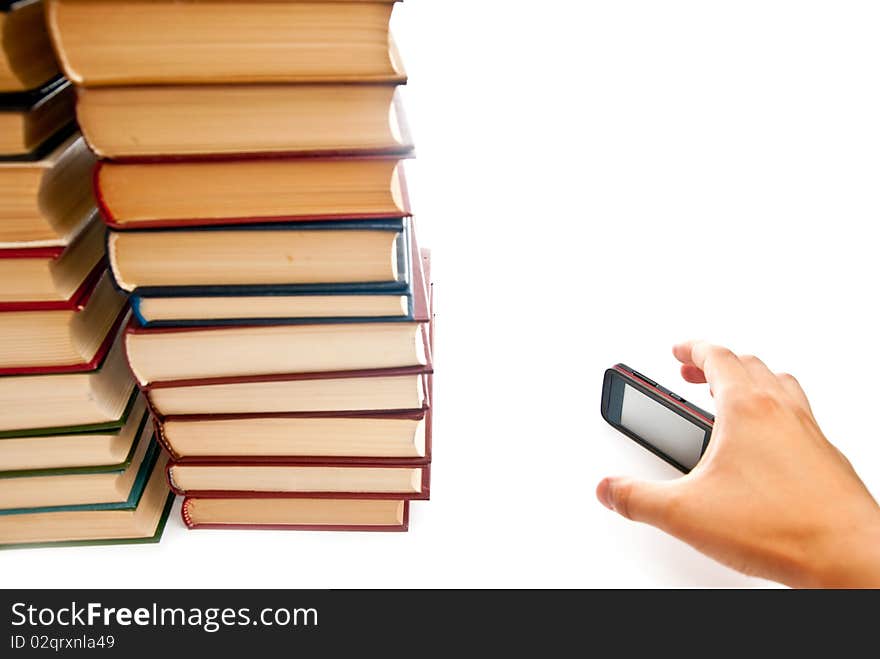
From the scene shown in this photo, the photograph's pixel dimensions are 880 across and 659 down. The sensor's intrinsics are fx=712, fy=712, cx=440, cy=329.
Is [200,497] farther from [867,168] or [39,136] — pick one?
[867,168]

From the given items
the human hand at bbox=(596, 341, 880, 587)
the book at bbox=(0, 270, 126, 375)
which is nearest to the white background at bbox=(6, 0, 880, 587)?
the human hand at bbox=(596, 341, 880, 587)

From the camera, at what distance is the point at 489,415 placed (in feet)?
2.88

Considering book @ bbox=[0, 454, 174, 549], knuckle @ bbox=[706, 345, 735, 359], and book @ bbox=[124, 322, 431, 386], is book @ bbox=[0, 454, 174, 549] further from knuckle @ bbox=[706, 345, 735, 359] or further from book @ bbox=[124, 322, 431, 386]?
knuckle @ bbox=[706, 345, 735, 359]

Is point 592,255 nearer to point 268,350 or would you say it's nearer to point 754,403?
point 754,403

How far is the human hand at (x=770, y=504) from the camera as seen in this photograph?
0.59 m

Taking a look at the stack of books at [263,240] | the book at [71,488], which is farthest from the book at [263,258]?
the book at [71,488]

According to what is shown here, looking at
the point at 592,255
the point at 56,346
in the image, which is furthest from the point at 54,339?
the point at 592,255

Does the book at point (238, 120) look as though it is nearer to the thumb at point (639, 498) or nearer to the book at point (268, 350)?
the book at point (268, 350)

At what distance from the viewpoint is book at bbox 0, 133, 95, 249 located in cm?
52

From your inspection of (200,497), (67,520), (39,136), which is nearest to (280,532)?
(200,497)

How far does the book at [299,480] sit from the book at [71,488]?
0.04 metres

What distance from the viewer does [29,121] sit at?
0.51 meters

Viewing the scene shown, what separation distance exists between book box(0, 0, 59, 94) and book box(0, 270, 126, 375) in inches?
6.4
